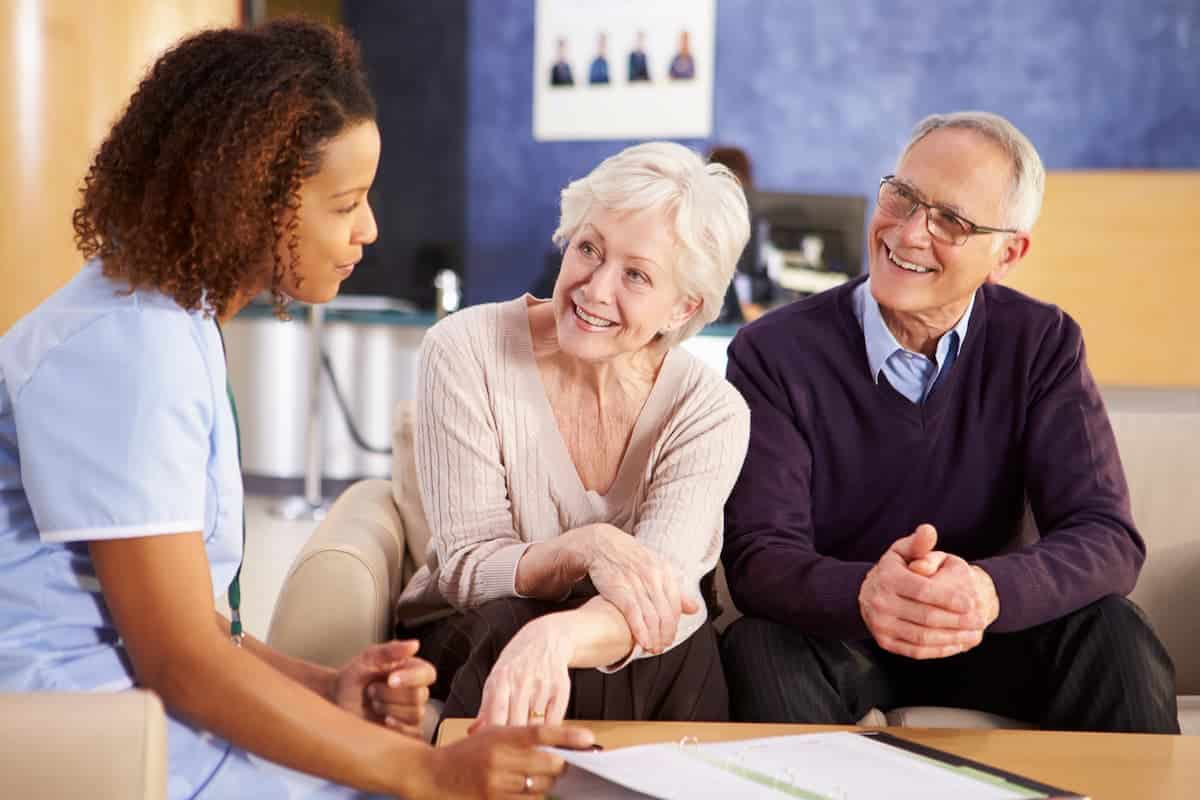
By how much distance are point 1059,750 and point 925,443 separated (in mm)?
726

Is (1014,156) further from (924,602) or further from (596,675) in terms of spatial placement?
(596,675)

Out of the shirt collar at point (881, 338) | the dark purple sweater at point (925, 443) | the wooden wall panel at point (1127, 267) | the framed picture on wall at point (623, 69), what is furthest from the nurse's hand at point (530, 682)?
the framed picture on wall at point (623, 69)

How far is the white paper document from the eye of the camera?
3.92ft

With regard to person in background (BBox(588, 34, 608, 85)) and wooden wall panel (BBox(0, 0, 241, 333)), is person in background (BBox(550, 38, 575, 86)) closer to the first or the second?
person in background (BBox(588, 34, 608, 85))

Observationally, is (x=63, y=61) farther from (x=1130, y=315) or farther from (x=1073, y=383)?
(x=1130, y=315)

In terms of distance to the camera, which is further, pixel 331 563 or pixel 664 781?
pixel 331 563

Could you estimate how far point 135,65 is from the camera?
14.5ft

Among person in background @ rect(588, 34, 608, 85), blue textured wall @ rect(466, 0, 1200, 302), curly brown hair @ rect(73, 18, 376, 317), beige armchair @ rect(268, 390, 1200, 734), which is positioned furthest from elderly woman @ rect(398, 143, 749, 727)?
person in background @ rect(588, 34, 608, 85)

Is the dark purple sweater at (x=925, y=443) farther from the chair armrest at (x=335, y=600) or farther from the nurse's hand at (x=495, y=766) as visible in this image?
the nurse's hand at (x=495, y=766)

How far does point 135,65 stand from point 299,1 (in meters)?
3.51

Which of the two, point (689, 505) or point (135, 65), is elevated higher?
point (135, 65)

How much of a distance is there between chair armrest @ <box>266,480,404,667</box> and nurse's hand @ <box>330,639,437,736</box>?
0.53m

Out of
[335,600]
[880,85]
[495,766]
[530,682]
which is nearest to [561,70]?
[880,85]

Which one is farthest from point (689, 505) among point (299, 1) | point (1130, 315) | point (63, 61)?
point (299, 1)
